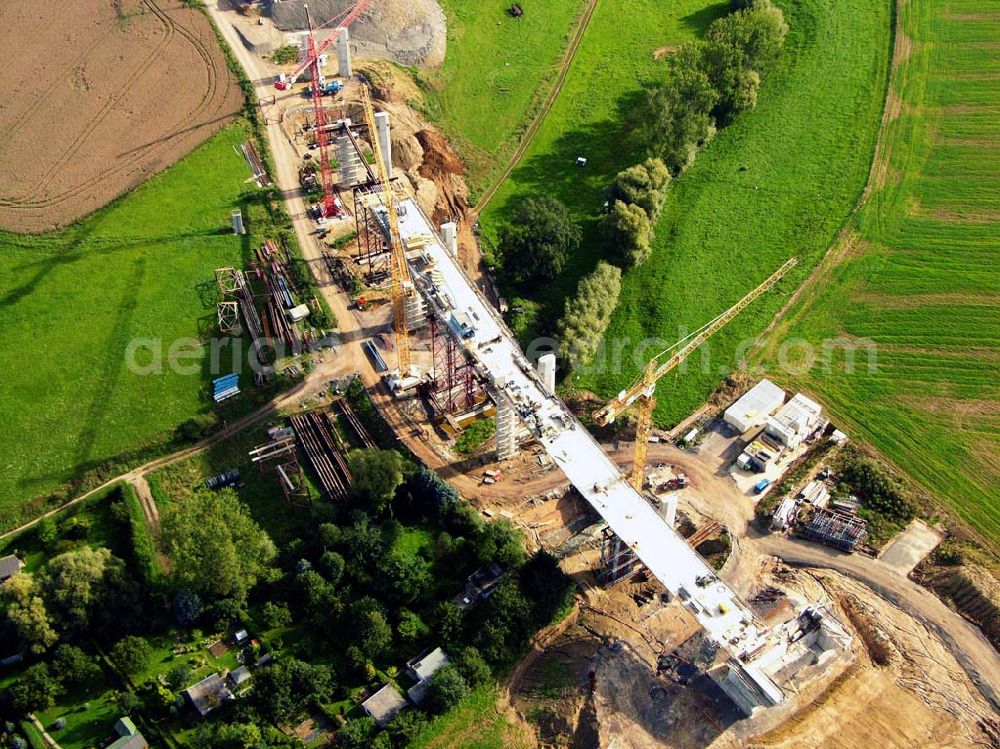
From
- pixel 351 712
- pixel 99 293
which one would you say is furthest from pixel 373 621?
pixel 99 293

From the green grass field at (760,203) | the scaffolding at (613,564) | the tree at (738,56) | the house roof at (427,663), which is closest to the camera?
the house roof at (427,663)

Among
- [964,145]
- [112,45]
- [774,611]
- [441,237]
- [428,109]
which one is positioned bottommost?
[774,611]

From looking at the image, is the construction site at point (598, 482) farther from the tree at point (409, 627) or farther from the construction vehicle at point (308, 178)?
the tree at point (409, 627)

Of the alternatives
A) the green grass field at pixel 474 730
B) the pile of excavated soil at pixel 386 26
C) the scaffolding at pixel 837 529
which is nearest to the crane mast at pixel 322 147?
the pile of excavated soil at pixel 386 26

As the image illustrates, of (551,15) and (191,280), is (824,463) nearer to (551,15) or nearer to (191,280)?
(191,280)

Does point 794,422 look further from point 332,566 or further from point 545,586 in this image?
point 332,566

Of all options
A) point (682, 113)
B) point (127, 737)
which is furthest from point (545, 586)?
point (682, 113)
